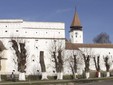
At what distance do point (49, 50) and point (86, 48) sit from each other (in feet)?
69.8

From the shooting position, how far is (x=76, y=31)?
455ft

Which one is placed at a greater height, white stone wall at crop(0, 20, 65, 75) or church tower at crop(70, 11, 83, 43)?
church tower at crop(70, 11, 83, 43)

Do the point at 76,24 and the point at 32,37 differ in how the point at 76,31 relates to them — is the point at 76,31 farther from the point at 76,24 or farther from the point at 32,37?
the point at 32,37

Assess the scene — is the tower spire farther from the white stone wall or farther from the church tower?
the white stone wall

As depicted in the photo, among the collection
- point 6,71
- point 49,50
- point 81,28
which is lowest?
point 6,71

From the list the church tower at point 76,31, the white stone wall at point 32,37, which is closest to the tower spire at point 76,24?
the church tower at point 76,31

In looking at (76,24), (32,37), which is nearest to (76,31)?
(76,24)

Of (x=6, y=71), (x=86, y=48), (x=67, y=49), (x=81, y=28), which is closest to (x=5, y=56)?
(x=6, y=71)

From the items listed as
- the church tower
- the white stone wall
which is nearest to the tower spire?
the church tower

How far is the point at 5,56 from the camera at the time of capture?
83812 millimetres

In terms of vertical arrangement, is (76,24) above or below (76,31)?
above

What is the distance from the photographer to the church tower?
452 feet

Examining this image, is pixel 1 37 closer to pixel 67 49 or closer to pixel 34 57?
pixel 34 57

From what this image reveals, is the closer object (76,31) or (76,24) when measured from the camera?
(76,31)
